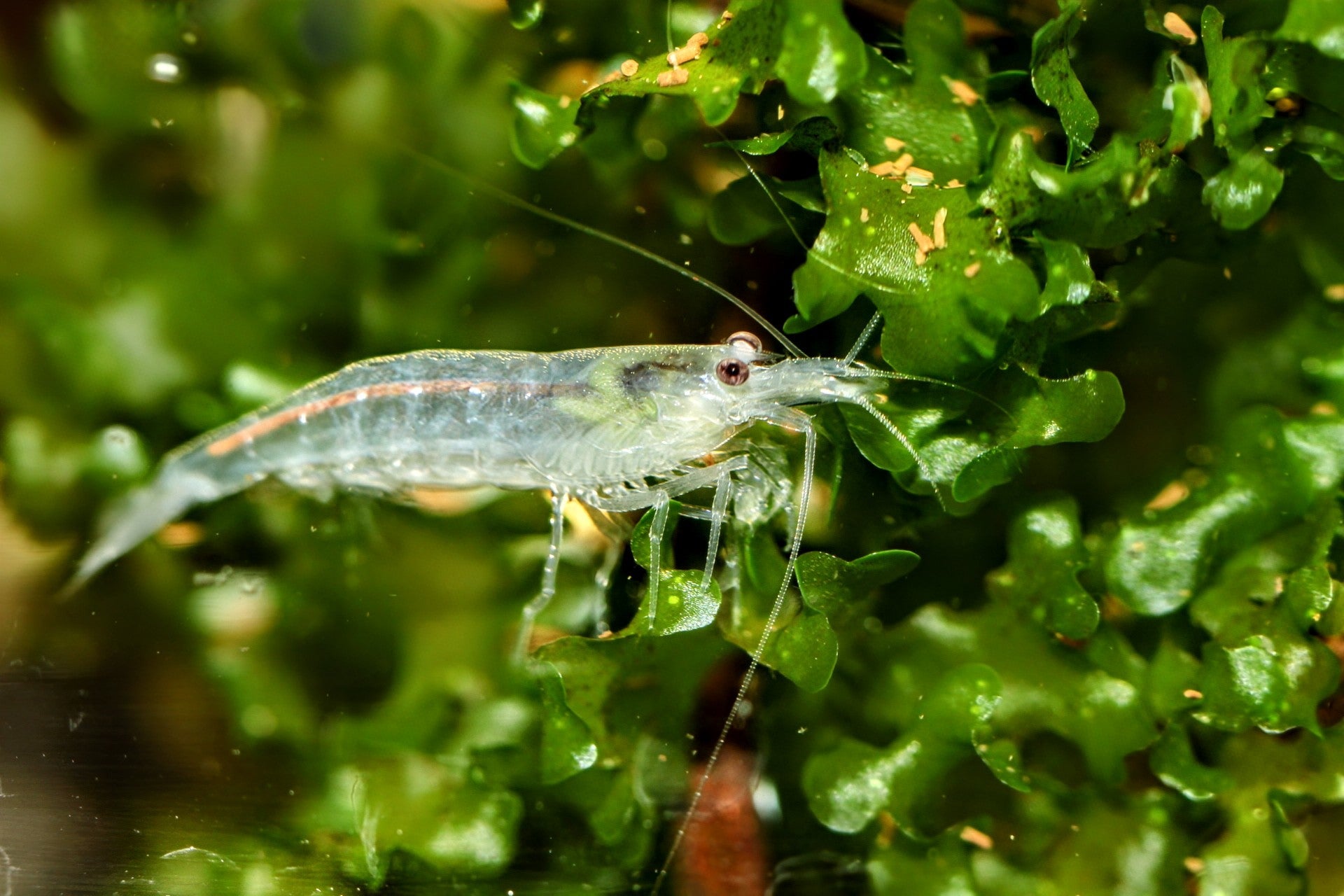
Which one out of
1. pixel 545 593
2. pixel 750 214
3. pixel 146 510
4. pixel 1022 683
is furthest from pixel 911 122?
pixel 146 510

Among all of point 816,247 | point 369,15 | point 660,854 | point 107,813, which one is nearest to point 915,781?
point 660,854

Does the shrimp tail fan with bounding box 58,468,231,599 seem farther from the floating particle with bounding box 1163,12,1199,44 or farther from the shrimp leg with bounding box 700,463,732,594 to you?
the floating particle with bounding box 1163,12,1199,44

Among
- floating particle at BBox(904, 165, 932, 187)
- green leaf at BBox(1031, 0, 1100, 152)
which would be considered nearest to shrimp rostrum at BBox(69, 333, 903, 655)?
floating particle at BBox(904, 165, 932, 187)

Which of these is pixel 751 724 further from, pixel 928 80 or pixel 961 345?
pixel 928 80

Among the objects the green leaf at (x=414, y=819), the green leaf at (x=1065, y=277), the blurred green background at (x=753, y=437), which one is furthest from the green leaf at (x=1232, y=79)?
the green leaf at (x=414, y=819)

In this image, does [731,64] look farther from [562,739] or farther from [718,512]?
[562,739]

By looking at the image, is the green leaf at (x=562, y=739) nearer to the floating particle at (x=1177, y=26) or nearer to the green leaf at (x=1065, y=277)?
the green leaf at (x=1065, y=277)
